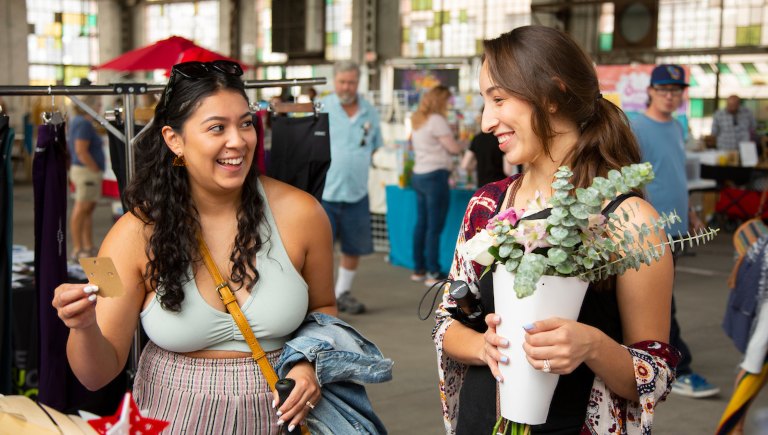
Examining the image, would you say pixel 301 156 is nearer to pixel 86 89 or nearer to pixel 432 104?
pixel 86 89

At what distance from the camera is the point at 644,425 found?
1611 millimetres

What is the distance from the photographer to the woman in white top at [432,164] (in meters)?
7.37

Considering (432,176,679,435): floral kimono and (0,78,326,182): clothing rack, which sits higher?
(0,78,326,182): clothing rack

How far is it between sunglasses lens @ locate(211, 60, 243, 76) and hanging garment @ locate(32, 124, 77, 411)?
1.08m

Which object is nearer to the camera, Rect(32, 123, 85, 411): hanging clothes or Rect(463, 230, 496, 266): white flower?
Rect(463, 230, 496, 266): white flower

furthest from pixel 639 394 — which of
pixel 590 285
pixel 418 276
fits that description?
pixel 418 276

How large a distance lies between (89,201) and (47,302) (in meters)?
5.84

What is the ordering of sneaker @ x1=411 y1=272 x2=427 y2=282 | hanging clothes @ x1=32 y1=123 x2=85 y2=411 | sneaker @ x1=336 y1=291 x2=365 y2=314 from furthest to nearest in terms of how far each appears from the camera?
sneaker @ x1=411 y1=272 x2=427 y2=282 < sneaker @ x1=336 y1=291 x2=365 y2=314 < hanging clothes @ x1=32 y1=123 x2=85 y2=411

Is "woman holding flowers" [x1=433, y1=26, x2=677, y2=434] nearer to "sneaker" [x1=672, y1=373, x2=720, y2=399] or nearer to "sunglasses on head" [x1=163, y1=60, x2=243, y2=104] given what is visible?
"sunglasses on head" [x1=163, y1=60, x2=243, y2=104]

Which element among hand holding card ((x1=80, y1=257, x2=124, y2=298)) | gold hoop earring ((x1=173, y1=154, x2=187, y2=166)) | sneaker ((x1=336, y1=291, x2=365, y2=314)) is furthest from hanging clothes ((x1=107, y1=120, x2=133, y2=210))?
sneaker ((x1=336, y1=291, x2=365, y2=314))

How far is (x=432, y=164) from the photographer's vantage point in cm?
739

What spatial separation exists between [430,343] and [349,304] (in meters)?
1.01

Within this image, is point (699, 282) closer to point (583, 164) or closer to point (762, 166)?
point (762, 166)

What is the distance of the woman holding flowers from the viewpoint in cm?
158
